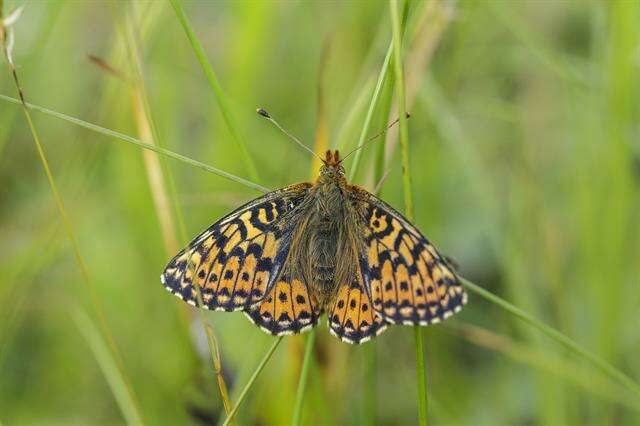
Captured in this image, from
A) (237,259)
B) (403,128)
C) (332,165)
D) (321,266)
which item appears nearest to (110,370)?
(237,259)

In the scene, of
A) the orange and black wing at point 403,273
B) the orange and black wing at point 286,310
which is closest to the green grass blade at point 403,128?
the orange and black wing at point 403,273

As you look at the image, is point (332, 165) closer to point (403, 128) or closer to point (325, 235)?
point (325, 235)

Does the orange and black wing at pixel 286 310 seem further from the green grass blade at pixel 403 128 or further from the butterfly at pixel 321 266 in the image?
the green grass blade at pixel 403 128

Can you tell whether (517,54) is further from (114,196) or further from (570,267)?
(114,196)

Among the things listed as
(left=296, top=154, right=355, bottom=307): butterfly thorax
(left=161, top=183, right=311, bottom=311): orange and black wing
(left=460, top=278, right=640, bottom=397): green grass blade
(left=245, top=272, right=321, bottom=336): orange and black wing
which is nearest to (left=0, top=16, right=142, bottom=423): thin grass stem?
(left=161, top=183, right=311, bottom=311): orange and black wing

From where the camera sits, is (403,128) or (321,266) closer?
(403,128)

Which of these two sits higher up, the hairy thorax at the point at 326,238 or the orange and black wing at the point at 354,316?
the hairy thorax at the point at 326,238

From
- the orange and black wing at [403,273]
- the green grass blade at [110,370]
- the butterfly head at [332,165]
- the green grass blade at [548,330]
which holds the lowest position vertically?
the green grass blade at [110,370]
